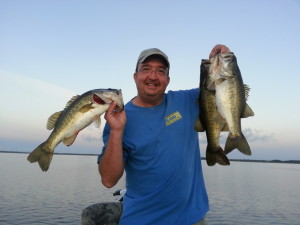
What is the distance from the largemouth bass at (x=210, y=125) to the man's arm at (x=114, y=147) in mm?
1167

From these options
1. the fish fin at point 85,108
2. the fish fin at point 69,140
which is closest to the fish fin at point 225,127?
the fish fin at point 85,108

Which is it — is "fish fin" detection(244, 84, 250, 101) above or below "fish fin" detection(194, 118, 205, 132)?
above

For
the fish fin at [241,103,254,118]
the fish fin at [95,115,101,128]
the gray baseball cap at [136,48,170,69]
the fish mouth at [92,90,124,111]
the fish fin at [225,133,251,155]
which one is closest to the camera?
the fish fin at [225,133,251,155]

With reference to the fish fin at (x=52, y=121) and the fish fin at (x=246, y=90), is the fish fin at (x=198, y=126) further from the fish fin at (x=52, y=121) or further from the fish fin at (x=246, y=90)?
the fish fin at (x=52, y=121)

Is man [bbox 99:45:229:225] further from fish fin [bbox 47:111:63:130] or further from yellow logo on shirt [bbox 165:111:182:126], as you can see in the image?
fish fin [bbox 47:111:63:130]

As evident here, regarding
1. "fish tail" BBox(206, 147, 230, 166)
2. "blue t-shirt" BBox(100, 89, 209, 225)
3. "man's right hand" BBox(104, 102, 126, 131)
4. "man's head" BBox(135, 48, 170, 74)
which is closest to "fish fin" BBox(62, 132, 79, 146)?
"man's right hand" BBox(104, 102, 126, 131)

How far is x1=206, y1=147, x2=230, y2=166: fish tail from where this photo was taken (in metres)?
4.37

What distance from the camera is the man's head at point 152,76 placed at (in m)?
4.68

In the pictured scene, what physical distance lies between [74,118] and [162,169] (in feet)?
5.11

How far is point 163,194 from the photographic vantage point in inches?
173

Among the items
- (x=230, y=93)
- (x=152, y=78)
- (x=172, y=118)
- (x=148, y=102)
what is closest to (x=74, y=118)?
(x=148, y=102)

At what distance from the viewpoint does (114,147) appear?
4410 millimetres

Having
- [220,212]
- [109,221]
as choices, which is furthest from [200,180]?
[220,212]

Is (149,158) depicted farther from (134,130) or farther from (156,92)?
(156,92)
